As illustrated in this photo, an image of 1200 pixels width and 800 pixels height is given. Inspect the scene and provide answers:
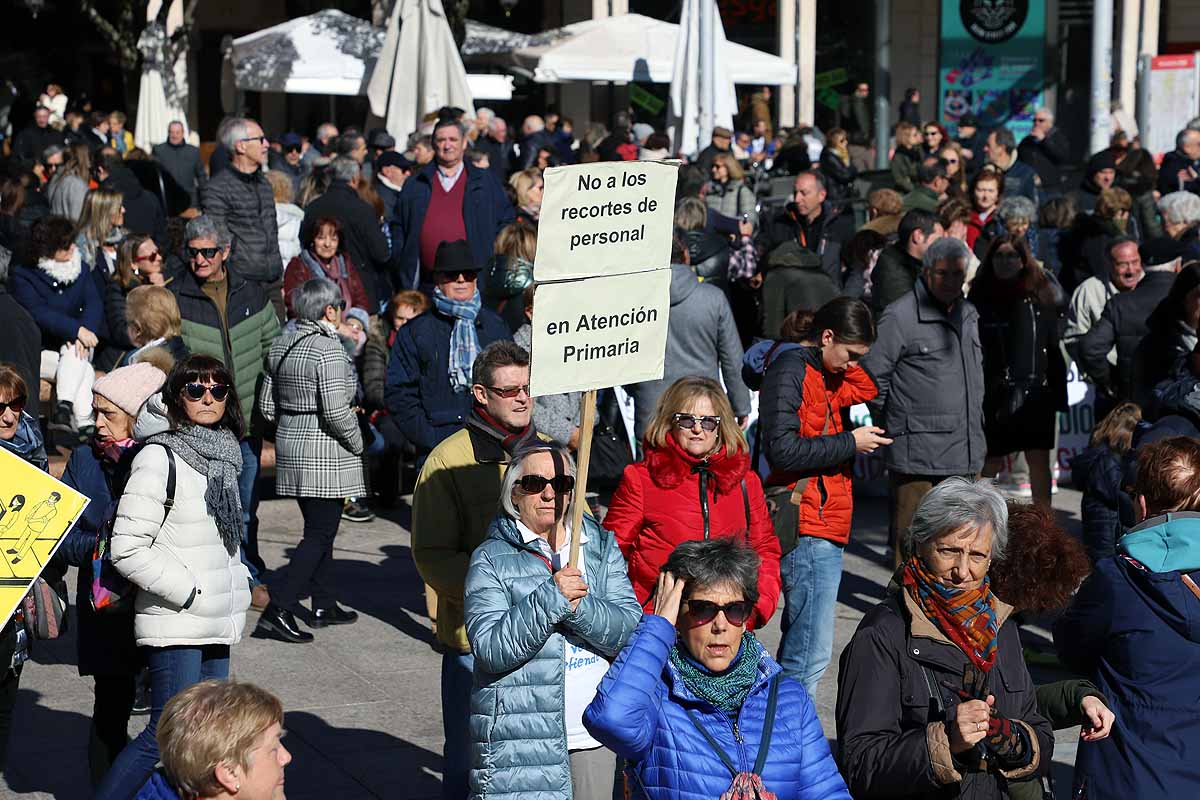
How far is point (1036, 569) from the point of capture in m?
5.11

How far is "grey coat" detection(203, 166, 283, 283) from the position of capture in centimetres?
1095

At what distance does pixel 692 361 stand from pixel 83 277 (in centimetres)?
421

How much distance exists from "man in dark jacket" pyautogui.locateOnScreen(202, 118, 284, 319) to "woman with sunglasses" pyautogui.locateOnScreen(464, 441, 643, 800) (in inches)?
254

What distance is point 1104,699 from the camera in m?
4.70

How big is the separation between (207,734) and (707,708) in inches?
44.9

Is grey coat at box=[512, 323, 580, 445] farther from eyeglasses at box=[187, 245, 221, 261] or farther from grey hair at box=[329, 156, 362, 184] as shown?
grey hair at box=[329, 156, 362, 184]

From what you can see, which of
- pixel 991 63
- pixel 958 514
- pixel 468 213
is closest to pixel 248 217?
pixel 468 213

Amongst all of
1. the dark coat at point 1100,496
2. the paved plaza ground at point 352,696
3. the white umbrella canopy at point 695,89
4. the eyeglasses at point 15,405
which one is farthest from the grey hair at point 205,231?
the white umbrella canopy at point 695,89

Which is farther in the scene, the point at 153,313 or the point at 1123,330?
the point at 1123,330

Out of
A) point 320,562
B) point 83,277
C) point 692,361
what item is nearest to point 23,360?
point 320,562

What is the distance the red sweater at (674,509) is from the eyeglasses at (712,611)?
5.67 ft

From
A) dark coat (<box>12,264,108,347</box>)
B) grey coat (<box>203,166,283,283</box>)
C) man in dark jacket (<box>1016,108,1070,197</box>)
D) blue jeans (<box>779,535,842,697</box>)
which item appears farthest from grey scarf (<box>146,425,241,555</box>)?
man in dark jacket (<box>1016,108,1070,197</box>)

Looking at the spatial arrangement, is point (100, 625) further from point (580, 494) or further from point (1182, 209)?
point (1182, 209)

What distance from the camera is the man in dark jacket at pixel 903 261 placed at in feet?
32.4
